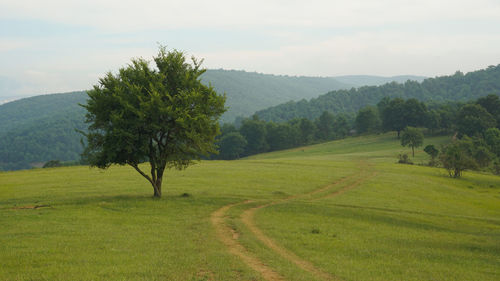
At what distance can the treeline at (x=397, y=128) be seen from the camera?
99250 millimetres

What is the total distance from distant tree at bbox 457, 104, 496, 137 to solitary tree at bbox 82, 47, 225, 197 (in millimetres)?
103894

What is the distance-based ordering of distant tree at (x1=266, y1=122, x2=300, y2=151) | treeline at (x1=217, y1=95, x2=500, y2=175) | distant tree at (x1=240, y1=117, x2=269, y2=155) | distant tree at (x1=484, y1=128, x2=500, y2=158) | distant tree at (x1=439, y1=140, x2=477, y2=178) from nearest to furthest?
distant tree at (x1=439, y1=140, x2=477, y2=178)
distant tree at (x1=484, y1=128, x2=500, y2=158)
treeline at (x1=217, y1=95, x2=500, y2=175)
distant tree at (x1=266, y1=122, x2=300, y2=151)
distant tree at (x1=240, y1=117, x2=269, y2=155)

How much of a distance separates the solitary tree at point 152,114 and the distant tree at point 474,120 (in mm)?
103894

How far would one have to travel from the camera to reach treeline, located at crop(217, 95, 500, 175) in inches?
3907

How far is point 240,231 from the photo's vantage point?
957 inches

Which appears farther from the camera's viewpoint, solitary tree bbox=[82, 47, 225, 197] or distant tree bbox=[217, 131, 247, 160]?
distant tree bbox=[217, 131, 247, 160]

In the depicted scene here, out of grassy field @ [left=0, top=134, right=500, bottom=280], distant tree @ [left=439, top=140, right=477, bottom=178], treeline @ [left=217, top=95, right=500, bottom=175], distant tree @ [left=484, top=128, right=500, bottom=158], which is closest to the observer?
grassy field @ [left=0, top=134, right=500, bottom=280]

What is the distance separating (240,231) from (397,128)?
440 ft

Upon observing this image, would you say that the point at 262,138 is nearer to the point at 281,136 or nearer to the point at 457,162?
the point at 281,136

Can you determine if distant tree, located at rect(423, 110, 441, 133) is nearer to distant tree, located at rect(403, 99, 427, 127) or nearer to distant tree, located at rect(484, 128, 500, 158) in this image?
distant tree, located at rect(403, 99, 427, 127)

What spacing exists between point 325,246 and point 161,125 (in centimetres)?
1827

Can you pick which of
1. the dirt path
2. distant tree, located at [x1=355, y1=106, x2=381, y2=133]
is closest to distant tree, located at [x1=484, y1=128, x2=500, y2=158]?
distant tree, located at [x1=355, y1=106, x2=381, y2=133]

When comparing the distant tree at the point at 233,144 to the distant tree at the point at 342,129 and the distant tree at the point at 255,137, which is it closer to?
the distant tree at the point at 255,137

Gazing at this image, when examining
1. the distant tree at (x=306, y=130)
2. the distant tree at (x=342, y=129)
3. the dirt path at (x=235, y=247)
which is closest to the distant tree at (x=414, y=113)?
the distant tree at (x=342, y=129)
